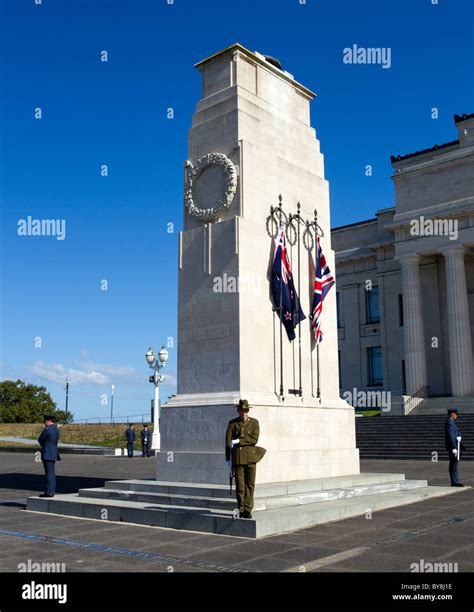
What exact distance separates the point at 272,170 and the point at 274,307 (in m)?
3.33

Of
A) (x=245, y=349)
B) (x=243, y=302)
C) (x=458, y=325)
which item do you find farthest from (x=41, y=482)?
(x=458, y=325)

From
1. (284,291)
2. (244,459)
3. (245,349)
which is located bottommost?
(244,459)

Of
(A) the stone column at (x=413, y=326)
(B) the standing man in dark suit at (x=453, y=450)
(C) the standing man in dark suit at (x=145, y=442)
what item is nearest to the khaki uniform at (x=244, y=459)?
(B) the standing man in dark suit at (x=453, y=450)

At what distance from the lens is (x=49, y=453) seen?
593 inches

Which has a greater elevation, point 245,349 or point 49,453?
point 245,349

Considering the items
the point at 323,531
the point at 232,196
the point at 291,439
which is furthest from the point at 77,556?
the point at 232,196

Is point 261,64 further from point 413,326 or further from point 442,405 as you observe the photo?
point 413,326

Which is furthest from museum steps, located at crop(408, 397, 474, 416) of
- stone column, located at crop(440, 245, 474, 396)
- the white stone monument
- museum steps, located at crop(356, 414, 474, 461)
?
the white stone monument

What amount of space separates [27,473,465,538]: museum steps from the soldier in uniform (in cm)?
30

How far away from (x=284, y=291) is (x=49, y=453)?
6.52 metres

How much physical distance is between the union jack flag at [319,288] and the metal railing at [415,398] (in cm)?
3168

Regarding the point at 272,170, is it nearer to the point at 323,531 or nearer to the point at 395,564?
the point at 323,531

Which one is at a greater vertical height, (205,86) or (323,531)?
(205,86)
